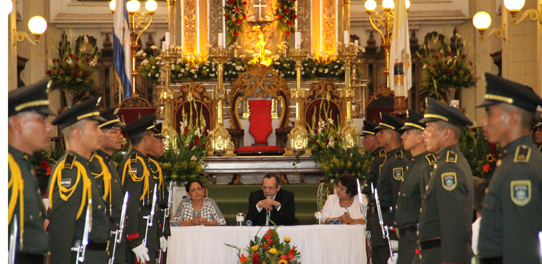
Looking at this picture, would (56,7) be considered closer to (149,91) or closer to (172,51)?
(149,91)

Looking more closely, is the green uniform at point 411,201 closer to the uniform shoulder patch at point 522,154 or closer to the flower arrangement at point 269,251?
the uniform shoulder patch at point 522,154

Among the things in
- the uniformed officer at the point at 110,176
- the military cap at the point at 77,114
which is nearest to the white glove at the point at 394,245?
the uniformed officer at the point at 110,176

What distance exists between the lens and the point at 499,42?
1448cm

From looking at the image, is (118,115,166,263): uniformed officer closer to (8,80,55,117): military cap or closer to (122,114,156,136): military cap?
(122,114,156,136): military cap

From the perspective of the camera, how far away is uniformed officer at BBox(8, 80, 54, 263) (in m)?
2.83

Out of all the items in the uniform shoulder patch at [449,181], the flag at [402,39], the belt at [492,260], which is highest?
the flag at [402,39]

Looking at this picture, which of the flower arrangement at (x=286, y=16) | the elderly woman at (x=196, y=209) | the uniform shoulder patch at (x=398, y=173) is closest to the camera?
the uniform shoulder patch at (x=398, y=173)

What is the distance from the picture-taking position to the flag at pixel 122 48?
11453mm

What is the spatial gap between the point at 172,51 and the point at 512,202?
7557 millimetres

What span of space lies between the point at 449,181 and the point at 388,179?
6.22 feet

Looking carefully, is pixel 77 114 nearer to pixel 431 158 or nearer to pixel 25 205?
pixel 25 205

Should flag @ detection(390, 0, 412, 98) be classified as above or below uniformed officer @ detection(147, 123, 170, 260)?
above

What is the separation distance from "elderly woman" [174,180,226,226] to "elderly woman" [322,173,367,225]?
1160 millimetres

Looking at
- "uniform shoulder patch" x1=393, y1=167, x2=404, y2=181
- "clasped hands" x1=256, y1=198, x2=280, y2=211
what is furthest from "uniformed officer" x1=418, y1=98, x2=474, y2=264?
"clasped hands" x1=256, y1=198, x2=280, y2=211
